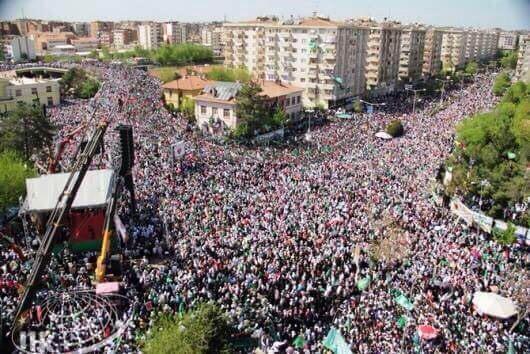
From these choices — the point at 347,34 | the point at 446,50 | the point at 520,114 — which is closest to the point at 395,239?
the point at 520,114

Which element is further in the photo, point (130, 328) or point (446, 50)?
point (446, 50)

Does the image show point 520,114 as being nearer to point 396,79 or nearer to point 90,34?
point 396,79

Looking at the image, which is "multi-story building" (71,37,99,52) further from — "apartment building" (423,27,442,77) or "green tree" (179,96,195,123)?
"green tree" (179,96,195,123)

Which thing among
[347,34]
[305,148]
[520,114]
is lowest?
[305,148]

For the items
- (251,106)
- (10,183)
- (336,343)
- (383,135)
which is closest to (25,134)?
(10,183)

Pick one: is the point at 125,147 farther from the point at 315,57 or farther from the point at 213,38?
the point at 213,38

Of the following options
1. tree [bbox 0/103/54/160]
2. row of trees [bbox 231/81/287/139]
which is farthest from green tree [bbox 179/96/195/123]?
tree [bbox 0/103/54/160]

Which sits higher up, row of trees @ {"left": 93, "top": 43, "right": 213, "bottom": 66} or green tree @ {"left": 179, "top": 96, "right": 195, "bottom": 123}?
row of trees @ {"left": 93, "top": 43, "right": 213, "bottom": 66}
